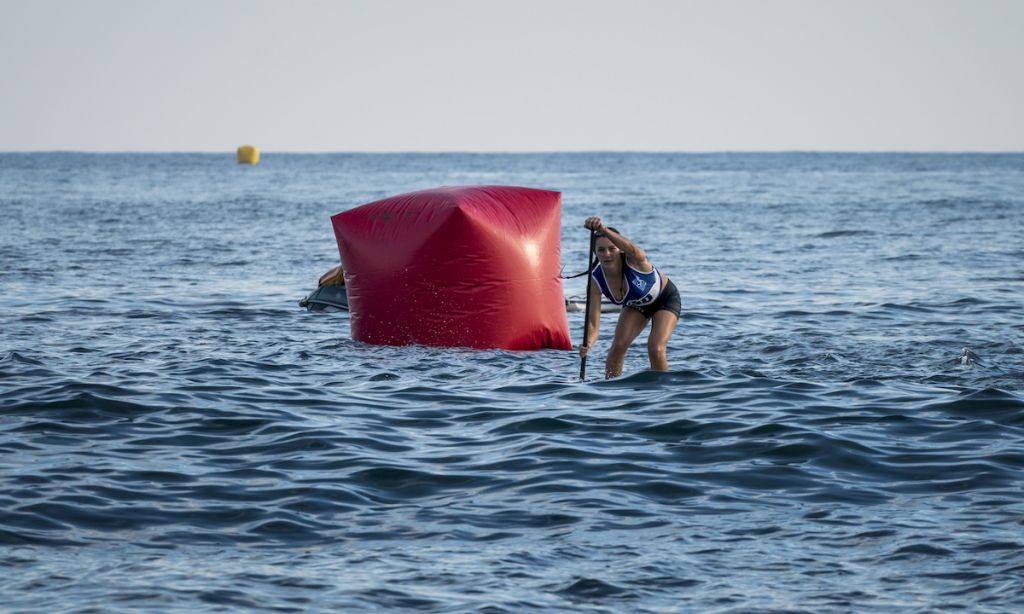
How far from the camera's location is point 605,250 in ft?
35.3

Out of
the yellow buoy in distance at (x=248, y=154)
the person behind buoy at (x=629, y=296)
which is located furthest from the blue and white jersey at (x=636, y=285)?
the yellow buoy in distance at (x=248, y=154)

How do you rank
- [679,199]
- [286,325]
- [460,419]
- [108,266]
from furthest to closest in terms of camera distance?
1. [679,199]
2. [108,266]
3. [286,325]
4. [460,419]

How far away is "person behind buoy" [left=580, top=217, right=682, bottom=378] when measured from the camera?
35.2 ft

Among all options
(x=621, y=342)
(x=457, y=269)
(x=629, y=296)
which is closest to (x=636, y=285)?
(x=629, y=296)

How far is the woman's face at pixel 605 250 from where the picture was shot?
35.1 feet

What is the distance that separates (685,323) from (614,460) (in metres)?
7.94

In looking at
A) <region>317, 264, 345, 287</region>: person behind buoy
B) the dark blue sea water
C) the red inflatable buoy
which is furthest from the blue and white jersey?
<region>317, 264, 345, 287</region>: person behind buoy

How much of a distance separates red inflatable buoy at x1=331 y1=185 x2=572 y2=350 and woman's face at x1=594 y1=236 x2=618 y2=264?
167 centimetres

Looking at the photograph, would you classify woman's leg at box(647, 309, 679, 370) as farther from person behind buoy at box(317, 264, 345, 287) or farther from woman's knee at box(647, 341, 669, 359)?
person behind buoy at box(317, 264, 345, 287)

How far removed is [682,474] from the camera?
25.9ft

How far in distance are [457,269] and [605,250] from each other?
1.95 meters

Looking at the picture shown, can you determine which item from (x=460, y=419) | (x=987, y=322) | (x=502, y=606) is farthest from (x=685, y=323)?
(x=502, y=606)

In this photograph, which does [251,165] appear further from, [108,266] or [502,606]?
[502,606]

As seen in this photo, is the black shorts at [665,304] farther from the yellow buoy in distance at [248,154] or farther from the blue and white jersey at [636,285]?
the yellow buoy in distance at [248,154]
